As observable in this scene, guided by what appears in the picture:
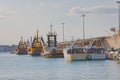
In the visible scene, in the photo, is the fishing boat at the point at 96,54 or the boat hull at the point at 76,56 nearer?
the boat hull at the point at 76,56

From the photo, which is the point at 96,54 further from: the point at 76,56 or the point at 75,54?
the point at 76,56

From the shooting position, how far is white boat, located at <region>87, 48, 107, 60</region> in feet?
363

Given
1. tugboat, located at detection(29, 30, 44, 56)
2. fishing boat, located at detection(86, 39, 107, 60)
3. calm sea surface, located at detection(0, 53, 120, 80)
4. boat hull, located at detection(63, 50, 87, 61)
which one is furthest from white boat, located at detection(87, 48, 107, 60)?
tugboat, located at detection(29, 30, 44, 56)

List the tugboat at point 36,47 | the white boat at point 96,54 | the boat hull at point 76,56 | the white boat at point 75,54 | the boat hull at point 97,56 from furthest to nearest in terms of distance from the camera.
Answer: the tugboat at point 36,47
the white boat at point 96,54
the boat hull at point 97,56
the white boat at point 75,54
the boat hull at point 76,56

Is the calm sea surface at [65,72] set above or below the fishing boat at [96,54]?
below

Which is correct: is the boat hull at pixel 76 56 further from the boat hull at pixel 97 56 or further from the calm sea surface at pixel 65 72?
the calm sea surface at pixel 65 72

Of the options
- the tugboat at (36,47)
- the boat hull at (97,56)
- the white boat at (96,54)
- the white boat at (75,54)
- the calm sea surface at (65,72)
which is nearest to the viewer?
the calm sea surface at (65,72)

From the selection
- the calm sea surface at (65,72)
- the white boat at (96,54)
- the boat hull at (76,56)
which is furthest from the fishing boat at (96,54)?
the calm sea surface at (65,72)

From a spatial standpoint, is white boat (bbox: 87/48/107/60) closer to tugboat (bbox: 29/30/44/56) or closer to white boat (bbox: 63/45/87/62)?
white boat (bbox: 63/45/87/62)

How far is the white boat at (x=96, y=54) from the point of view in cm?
11069

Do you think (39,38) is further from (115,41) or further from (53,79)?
(53,79)

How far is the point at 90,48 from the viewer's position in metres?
114

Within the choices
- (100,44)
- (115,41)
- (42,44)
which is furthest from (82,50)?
(42,44)

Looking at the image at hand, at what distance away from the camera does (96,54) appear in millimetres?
111688
